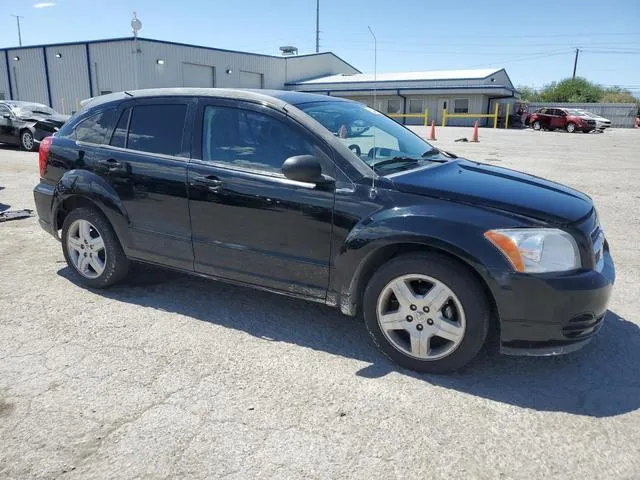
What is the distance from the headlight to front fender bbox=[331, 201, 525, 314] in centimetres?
5

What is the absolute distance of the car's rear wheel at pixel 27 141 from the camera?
15.7m

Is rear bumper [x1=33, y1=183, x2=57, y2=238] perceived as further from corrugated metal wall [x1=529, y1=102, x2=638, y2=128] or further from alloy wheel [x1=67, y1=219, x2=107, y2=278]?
corrugated metal wall [x1=529, y1=102, x2=638, y2=128]

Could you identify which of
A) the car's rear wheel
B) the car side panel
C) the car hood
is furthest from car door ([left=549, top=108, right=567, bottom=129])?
the car side panel

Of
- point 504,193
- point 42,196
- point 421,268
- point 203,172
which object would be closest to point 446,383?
point 421,268

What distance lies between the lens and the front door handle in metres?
3.76

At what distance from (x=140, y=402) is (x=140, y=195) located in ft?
6.06

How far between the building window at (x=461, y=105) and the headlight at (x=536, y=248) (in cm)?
4256

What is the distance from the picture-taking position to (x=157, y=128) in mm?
4199

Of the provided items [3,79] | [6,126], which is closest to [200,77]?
[3,79]

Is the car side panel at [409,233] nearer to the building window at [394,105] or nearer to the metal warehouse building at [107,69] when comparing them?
the metal warehouse building at [107,69]

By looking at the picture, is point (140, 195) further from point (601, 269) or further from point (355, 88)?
point (355, 88)

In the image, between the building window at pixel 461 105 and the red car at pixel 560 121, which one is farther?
the building window at pixel 461 105

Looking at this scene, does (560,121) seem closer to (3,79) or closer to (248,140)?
(248,140)

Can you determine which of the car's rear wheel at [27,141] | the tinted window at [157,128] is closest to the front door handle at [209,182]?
the tinted window at [157,128]
